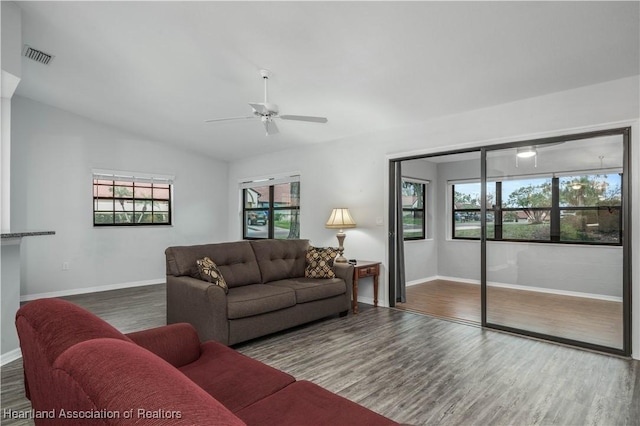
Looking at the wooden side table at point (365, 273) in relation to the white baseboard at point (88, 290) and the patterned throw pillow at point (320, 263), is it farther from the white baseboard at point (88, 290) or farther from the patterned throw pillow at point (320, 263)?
the white baseboard at point (88, 290)

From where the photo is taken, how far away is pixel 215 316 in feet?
10.5

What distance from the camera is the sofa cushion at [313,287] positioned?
Result: 3891 millimetres

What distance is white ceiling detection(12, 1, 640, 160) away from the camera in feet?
8.59

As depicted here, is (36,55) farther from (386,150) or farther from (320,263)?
(386,150)

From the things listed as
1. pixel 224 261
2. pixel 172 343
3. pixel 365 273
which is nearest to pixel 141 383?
pixel 172 343

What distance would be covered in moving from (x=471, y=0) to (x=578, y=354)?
10.5 ft

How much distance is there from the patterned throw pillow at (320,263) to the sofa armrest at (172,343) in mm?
2513

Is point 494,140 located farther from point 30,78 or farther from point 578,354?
point 30,78

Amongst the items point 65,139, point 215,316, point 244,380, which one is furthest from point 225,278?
point 65,139

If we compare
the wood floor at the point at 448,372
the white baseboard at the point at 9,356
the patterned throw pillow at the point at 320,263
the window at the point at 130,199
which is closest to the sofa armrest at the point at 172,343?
the wood floor at the point at 448,372

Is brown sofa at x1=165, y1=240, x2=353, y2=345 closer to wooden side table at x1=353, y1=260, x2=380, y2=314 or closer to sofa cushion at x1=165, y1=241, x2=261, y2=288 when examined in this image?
sofa cushion at x1=165, y1=241, x2=261, y2=288

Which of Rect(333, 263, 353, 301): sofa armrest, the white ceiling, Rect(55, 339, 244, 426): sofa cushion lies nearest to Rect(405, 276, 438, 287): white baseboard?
Rect(333, 263, 353, 301): sofa armrest

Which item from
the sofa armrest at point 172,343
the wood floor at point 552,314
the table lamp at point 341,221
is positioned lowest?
the wood floor at point 552,314

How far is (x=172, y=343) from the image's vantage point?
1876 millimetres
